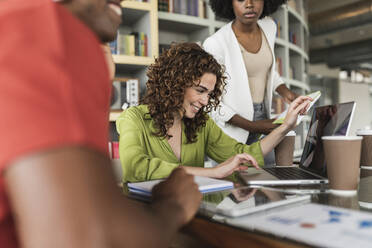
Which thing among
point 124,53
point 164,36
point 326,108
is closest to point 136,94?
point 124,53

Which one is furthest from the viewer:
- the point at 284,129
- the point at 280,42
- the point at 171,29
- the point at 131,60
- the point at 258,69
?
the point at 280,42

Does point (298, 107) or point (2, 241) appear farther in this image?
point (298, 107)

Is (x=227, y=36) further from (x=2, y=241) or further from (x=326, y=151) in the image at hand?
(x=2, y=241)

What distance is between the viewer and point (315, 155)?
1.16m

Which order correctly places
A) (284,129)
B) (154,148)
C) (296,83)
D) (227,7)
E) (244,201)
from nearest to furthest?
(244,201)
(154,148)
(284,129)
(227,7)
(296,83)

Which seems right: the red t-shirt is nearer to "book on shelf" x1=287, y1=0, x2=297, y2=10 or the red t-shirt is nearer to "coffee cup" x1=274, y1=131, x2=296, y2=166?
"coffee cup" x1=274, y1=131, x2=296, y2=166

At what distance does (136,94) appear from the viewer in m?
2.89

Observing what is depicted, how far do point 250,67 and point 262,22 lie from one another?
0.40 meters

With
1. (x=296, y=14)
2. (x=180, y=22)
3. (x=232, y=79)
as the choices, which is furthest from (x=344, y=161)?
(x=296, y=14)

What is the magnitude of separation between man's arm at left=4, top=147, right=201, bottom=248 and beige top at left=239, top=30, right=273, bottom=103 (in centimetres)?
179

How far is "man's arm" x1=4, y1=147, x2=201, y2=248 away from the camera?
315mm

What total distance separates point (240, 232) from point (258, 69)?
166 cm

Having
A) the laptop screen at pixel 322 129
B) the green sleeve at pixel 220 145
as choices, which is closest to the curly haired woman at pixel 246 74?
the green sleeve at pixel 220 145

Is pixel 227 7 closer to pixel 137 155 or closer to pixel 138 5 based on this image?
pixel 138 5
